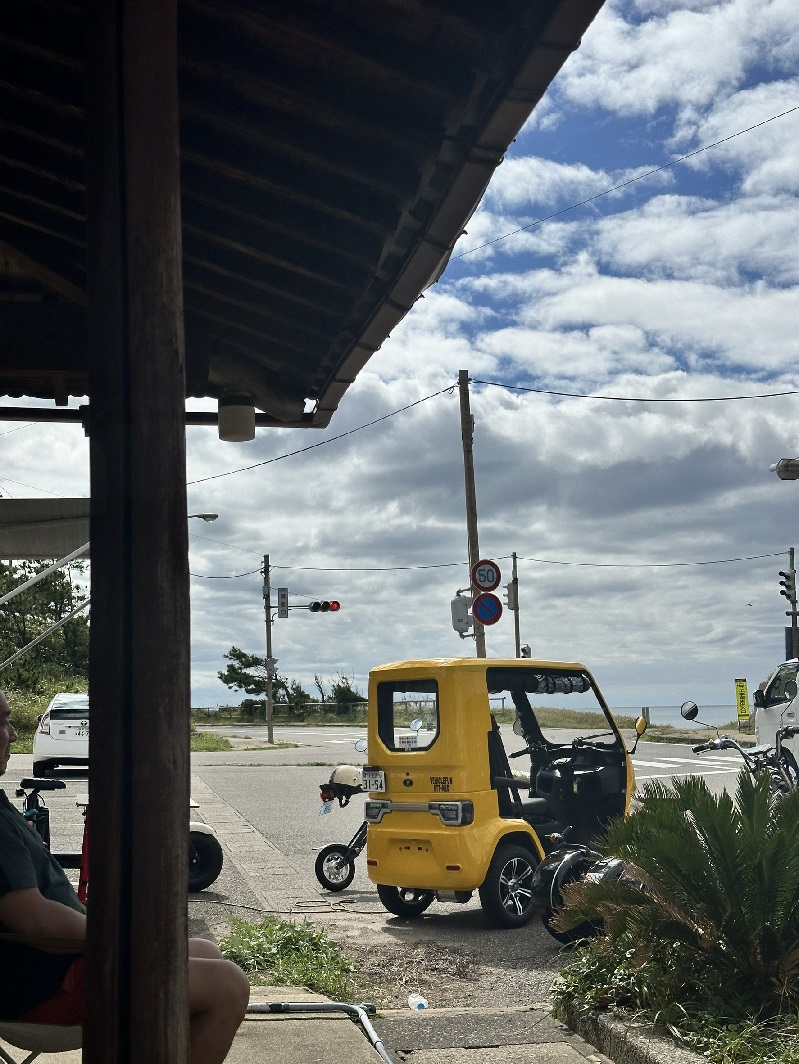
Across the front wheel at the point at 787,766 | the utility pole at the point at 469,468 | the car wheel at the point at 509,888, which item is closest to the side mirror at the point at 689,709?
the front wheel at the point at 787,766

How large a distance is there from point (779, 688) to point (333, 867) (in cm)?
1192

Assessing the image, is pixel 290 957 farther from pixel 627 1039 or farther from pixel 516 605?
pixel 516 605

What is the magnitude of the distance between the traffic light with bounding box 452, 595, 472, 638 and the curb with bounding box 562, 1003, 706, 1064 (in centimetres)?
1422

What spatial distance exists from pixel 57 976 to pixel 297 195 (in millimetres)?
2983

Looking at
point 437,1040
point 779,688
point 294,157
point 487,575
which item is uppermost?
point 294,157

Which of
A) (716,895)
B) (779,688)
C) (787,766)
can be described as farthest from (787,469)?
(716,895)

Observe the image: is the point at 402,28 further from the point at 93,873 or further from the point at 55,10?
the point at 93,873

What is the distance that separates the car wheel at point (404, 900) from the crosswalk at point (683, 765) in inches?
458

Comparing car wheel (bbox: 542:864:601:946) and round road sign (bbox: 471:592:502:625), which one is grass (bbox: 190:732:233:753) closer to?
round road sign (bbox: 471:592:502:625)

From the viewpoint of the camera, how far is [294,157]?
15.0 ft

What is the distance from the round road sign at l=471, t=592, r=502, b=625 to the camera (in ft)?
61.8

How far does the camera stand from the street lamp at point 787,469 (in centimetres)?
2270

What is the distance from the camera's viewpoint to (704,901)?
5605 millimetres

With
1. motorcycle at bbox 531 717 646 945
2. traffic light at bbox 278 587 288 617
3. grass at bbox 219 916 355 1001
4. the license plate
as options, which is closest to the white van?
the license plate
